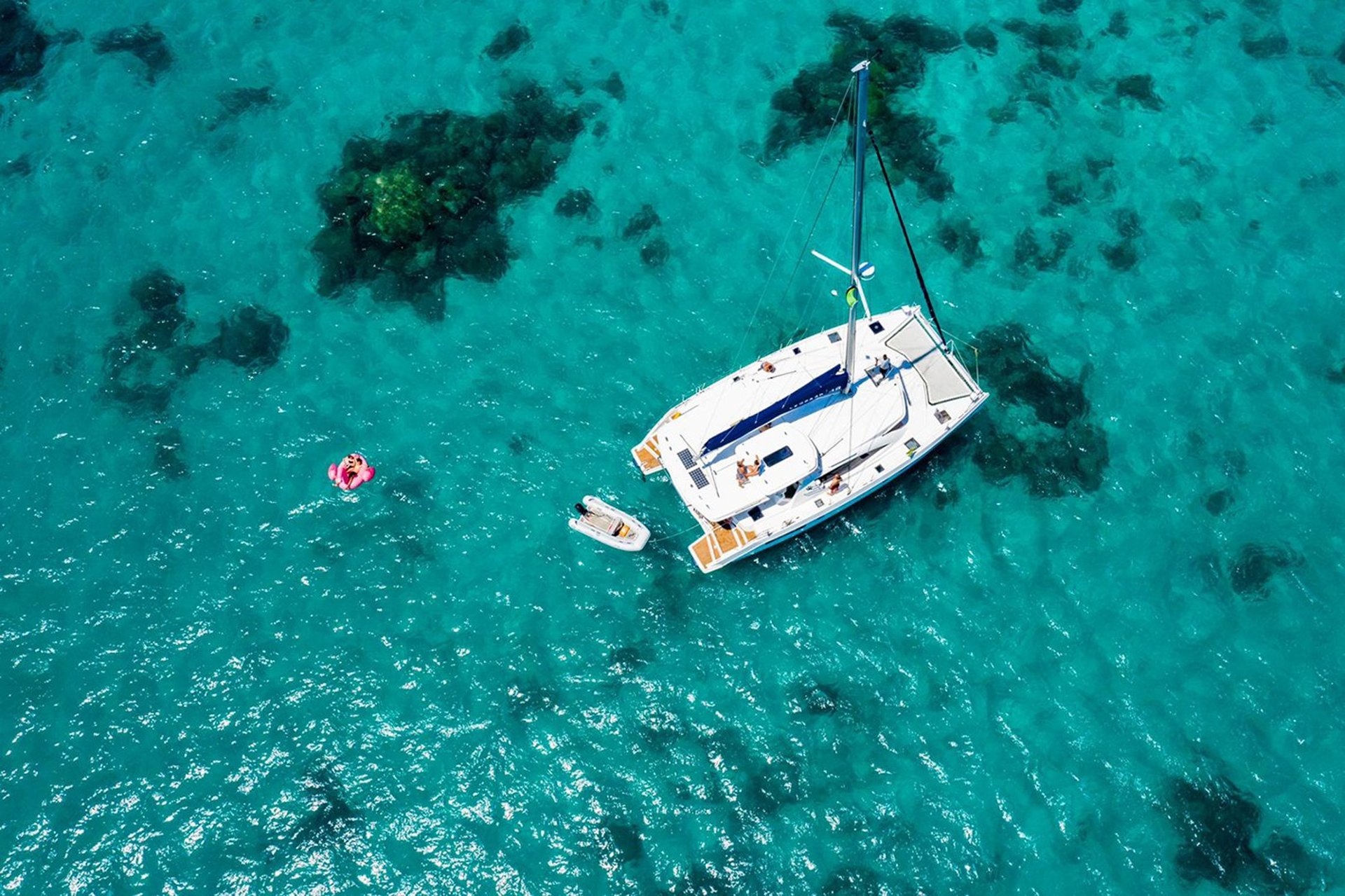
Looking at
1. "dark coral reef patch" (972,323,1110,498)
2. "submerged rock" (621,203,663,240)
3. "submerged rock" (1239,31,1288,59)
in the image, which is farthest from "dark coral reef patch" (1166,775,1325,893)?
"submerged rock" (1239,31,1288,59)

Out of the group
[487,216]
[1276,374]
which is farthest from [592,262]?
[1276,374]

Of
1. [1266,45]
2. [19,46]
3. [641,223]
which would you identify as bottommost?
[641,223]

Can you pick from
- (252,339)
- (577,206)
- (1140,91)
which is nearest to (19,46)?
(252,339)

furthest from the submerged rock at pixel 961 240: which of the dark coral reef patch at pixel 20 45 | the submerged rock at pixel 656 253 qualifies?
the dark coral reef patch at pixel 20 45

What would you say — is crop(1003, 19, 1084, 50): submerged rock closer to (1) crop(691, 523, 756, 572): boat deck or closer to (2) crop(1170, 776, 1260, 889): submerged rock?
(1) crop(691, 523, 756, 572): boat deck

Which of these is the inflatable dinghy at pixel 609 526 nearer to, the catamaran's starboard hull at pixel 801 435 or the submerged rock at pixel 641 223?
the catamaran's starboard hull at pixel 801 435

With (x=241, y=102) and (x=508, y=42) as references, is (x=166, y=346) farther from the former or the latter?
(x=508, y=42)
